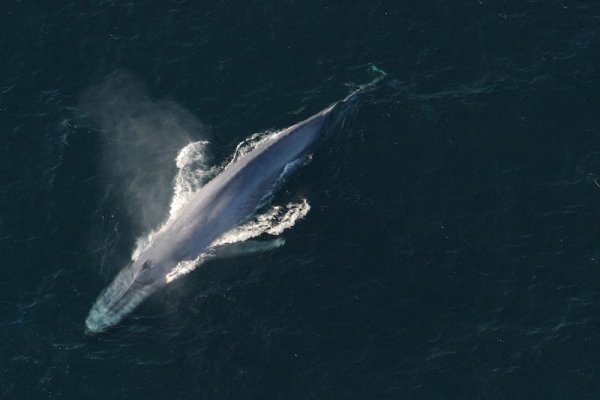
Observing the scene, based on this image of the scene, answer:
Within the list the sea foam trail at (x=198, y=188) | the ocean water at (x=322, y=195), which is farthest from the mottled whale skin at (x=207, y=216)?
the ocean water at (x=322, y=195)

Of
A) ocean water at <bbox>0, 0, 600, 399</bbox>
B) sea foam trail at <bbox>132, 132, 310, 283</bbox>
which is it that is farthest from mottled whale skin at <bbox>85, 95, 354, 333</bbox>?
ocean water at <bbox>0, 0, 600, 399</bbox>

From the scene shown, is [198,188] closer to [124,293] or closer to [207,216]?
[207,216]

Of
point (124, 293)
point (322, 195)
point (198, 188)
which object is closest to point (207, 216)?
point (198, 188)

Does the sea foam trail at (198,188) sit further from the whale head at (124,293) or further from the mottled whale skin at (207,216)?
the whale head at (124,293)

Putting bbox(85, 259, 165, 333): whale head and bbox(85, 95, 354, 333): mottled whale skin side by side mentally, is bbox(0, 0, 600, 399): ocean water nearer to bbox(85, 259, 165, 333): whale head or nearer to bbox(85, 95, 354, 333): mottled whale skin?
bbox(85, 259, 165, 333): whale head

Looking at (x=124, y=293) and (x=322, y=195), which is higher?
(x=124, y=293)

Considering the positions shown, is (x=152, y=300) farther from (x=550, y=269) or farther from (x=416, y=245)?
(x=550, y=269)
